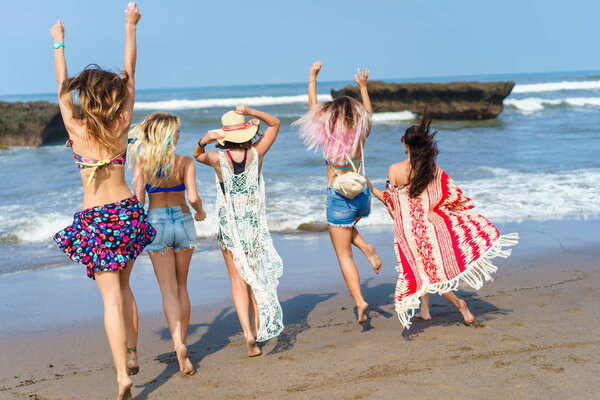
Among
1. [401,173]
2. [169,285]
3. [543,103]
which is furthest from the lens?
[543,103]

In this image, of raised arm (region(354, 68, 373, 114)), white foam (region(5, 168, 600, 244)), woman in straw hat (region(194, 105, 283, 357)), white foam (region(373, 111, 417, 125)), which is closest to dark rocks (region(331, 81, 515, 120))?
white foam (region(373, 111, 417, 125))

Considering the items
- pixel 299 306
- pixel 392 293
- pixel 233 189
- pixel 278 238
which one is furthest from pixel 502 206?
pixel 233 189

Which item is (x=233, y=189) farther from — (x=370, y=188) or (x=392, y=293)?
(x=392, y=293)

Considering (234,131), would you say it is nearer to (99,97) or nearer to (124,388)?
(99,97)

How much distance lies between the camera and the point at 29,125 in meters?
19.6

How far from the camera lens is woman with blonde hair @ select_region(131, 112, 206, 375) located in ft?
12.4

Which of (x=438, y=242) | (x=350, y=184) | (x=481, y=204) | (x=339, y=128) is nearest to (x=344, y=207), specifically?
(x=350, y=184)

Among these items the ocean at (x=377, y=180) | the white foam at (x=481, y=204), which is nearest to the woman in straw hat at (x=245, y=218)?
the ocean at (x=377, y=180)

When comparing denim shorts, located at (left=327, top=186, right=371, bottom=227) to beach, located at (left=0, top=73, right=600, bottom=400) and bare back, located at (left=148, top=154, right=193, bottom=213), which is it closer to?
beach, located at (left=0, top=73, right=600, bottom=400)

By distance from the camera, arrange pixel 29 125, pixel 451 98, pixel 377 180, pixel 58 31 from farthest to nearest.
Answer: pixel 451 98
pixel 29 125
pixel 377 180
pixel 58 31

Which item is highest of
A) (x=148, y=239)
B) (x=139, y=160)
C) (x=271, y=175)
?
(x=139, y=160)

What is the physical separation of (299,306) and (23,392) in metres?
2.28

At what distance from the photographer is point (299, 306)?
514 cm

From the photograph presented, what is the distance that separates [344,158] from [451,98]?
21544mm
